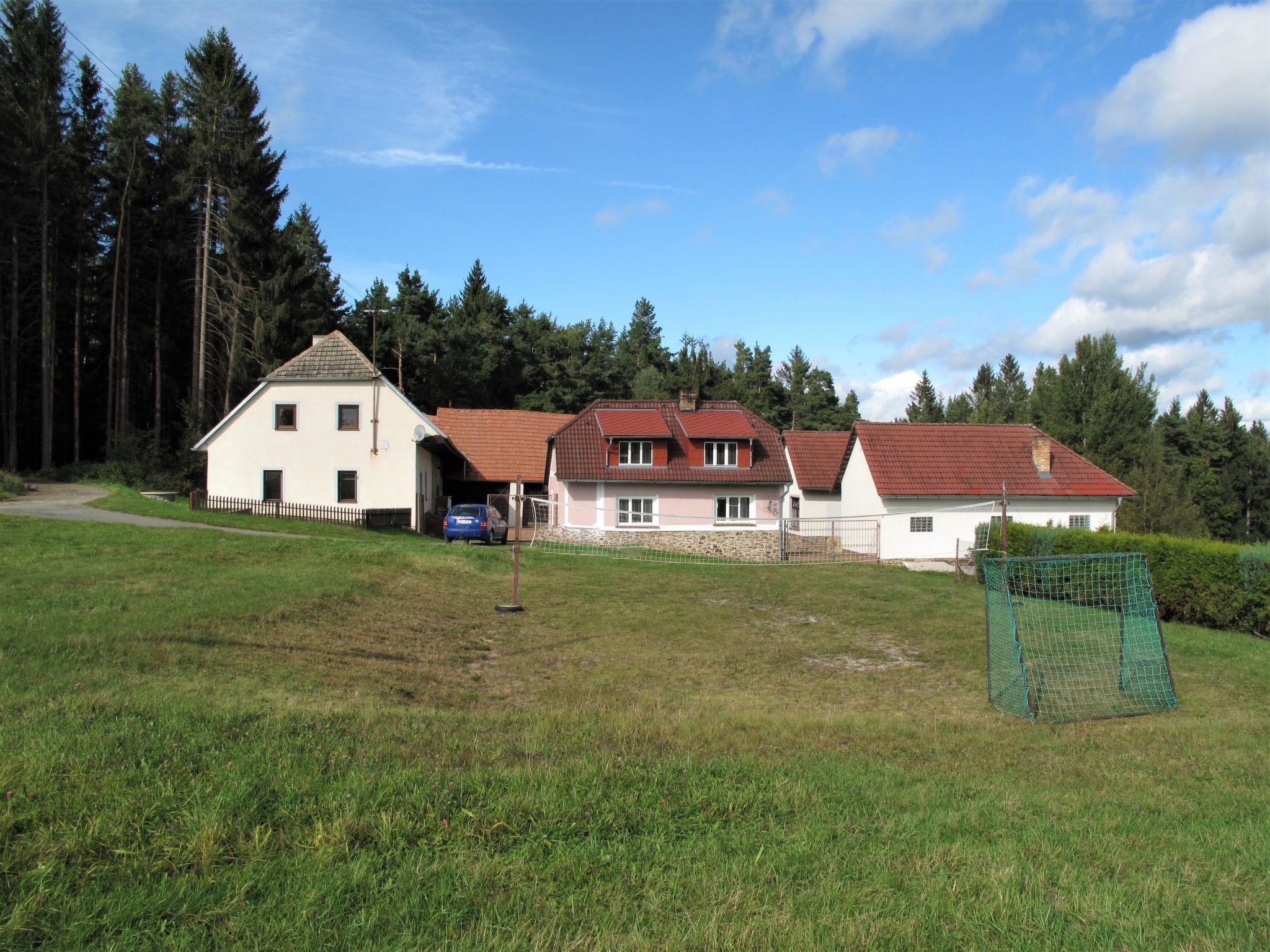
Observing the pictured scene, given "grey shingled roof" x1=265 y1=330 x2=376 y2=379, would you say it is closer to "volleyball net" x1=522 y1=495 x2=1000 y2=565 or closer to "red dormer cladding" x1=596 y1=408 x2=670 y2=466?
"volleyball net" x1=522 y1=495 x2=1000 y2=565

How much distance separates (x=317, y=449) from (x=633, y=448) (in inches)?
531

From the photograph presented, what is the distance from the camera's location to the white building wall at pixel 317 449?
32719mm

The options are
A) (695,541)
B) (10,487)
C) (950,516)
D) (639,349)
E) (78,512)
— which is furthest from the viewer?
(639,349)

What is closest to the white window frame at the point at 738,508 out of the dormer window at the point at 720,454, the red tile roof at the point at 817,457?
the dormer window at the point at 720,454

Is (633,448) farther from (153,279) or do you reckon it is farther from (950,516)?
(153,279)

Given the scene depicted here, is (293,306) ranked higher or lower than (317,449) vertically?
higher

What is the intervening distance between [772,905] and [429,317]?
201 ft

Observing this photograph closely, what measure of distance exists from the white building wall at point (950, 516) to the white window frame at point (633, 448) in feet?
30.8

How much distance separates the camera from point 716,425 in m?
36.6

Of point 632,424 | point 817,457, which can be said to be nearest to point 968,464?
point 817,457

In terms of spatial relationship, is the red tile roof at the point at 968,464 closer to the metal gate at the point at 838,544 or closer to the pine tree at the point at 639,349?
the metal gate at the point at 838,544

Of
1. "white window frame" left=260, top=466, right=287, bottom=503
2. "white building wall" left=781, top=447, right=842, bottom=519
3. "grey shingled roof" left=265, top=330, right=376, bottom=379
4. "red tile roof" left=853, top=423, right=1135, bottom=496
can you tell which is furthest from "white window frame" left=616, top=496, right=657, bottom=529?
"white window frame" left=260, top=466, right=287, bottom=503

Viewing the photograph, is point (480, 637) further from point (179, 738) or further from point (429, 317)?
point (429, 317)

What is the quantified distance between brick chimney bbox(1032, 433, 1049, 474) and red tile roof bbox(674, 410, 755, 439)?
1200 centimetres
